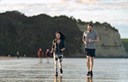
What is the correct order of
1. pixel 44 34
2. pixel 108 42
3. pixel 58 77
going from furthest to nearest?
pixel 108 42 < pixel 44 34 < pixel 58 77

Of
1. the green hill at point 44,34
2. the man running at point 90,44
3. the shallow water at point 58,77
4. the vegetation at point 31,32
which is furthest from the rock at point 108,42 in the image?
the man running at point 90,44

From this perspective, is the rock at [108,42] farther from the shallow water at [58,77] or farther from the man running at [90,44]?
the man running at [90,44]

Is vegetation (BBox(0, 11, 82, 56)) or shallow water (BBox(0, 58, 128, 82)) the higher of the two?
vegetation (BBox(0, 11, 82, 56))

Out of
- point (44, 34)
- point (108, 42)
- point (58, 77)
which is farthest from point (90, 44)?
point (108, 42)

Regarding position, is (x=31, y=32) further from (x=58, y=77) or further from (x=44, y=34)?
(x=58, y=77)

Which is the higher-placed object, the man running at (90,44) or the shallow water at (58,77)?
the man running at (90,44)

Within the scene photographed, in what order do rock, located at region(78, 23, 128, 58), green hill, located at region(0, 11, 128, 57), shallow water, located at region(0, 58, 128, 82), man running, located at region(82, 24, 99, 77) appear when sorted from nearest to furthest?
shallow water, located at region(0, 58, 128, 82), man running, located at region(82, 24, 99, 77), green hill, located at region(0, 11, 128, 57), rock, located at region(78, 23, 128, 58)

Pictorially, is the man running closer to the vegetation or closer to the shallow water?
the shallow water

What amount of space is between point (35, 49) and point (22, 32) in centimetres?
673

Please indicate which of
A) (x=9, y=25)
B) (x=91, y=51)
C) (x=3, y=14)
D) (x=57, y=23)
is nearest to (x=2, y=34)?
(x=9, y=25)

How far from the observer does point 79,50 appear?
528ft

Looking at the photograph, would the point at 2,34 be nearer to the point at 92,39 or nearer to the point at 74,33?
the point at 74,33

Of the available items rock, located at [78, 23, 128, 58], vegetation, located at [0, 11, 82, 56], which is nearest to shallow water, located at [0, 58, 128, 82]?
vegetation, located at [0, 11, 82, 56]

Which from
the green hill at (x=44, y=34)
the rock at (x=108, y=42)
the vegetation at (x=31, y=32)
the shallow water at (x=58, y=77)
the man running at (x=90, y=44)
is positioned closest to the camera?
the shallow water at (x=58, y=77)
